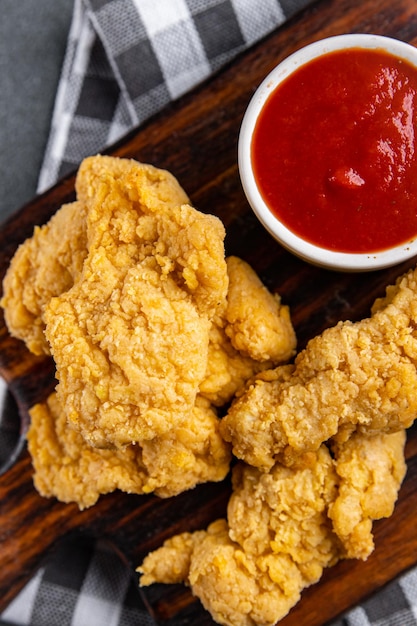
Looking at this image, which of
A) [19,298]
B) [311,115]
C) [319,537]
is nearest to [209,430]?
[319,537]

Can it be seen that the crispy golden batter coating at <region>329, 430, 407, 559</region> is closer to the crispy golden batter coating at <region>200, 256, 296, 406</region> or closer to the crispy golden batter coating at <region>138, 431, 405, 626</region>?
the crispy golden batter coating at <region>138, 431, 405, 626</region>

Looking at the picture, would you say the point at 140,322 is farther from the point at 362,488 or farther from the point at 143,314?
the point at 362,488

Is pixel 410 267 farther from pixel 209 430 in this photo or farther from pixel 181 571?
pixel 181 571

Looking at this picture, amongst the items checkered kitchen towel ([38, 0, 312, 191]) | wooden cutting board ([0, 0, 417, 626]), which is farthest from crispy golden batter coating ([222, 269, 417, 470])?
checkered kitchen towel ([38, 0, 312, 191])

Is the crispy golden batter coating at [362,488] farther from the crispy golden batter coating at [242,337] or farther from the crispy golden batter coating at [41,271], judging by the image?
the crispy golden batter coating at [41,271]

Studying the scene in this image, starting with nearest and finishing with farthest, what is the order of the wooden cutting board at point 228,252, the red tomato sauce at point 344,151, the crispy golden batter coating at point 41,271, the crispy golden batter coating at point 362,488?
the red tomato sauce at point 344,151
the crispy golden batter coating at point 362,488
the crispy golden batter coating at point 41,271
the wooden cutting board at point 228,252

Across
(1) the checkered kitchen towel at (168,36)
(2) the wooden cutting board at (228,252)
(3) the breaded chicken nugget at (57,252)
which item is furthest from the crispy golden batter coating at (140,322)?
(1) the checkered kitchen towel at (168,36)
